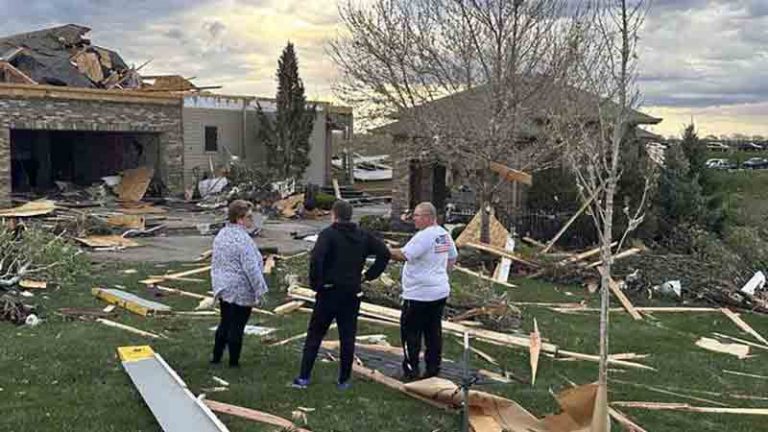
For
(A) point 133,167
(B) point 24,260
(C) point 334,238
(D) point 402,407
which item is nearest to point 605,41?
(C) point 334,238

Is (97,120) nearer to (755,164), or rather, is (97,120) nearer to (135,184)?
(135,184)

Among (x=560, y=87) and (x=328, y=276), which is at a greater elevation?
(x=560, y=87)

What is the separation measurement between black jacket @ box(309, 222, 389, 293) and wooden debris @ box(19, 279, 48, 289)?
6806 millimetres

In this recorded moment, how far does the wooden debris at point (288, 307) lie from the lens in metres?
10.6

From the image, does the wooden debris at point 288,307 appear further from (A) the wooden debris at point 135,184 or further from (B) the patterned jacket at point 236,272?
(A) the wooden debris at point 135,184

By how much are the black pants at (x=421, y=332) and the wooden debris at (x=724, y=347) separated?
4675 millimetres

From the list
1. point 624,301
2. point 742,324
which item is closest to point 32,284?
point 624,301

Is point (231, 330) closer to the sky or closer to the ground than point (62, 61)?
closer to the ground

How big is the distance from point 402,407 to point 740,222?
18009mm

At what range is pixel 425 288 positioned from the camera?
22.4 feet

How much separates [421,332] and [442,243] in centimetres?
86

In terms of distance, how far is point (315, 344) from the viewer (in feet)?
21.8

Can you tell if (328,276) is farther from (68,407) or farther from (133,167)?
(133,167)

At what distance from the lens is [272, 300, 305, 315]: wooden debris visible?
10617 millimetres
